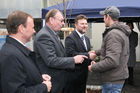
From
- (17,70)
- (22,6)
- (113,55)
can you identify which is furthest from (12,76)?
(22,6)

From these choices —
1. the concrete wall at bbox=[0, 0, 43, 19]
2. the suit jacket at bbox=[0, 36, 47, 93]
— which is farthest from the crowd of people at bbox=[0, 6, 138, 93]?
the concrete wall at bbox=[0, 0, 43, 19]

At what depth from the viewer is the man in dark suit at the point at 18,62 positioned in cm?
134

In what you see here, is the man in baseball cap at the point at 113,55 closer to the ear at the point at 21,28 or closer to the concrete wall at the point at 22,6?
the ear at the point at 21,28

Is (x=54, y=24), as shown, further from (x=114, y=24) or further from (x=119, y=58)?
(x=119, y=58)

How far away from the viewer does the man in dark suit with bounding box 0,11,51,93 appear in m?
1.34

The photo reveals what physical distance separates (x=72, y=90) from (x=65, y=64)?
3.86 feet

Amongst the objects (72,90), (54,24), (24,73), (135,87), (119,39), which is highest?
(54,24)

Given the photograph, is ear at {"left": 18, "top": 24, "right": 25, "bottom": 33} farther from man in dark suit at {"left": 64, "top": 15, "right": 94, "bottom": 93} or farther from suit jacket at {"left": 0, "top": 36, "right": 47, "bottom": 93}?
man in dark suit at {"left": 64, "top": 15, "right": 94, "bottom": 93}

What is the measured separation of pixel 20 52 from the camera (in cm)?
146

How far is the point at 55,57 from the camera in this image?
2127 millimetres

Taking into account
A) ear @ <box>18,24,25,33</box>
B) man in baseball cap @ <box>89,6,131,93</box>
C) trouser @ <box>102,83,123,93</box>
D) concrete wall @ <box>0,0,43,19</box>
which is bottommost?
trouser @ <box>102,83,123,93</box>

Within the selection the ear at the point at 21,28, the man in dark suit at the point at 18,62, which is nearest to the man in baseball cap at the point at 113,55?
the man in dark suit at the point at 18,62

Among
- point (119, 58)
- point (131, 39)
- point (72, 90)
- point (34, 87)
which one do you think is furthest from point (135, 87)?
point (34, 87)

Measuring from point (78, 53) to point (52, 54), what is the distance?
973mm
